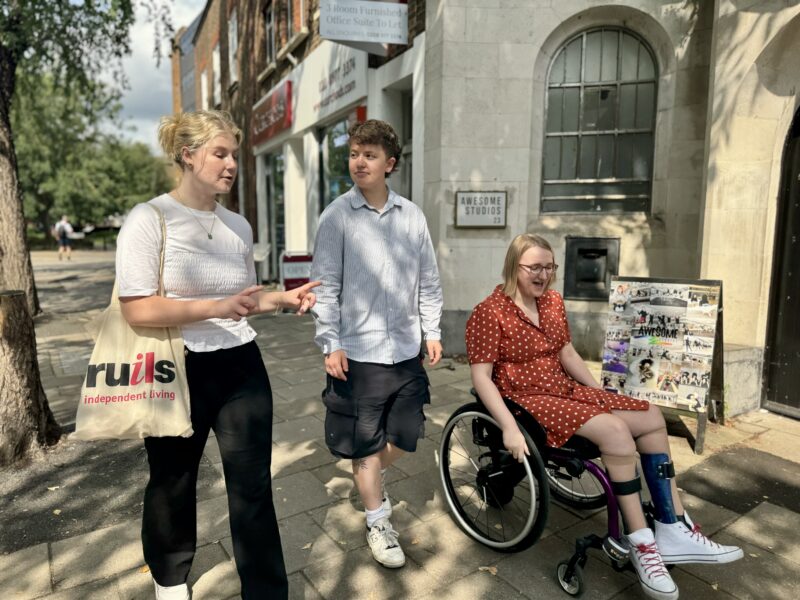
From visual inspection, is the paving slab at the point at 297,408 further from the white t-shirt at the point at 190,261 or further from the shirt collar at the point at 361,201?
the white t-shirt at the point at 190,261

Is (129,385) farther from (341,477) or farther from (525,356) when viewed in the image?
(341,477)

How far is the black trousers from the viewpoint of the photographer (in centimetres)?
211

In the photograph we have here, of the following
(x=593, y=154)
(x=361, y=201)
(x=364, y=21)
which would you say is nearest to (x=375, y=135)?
(x=361, y=201)

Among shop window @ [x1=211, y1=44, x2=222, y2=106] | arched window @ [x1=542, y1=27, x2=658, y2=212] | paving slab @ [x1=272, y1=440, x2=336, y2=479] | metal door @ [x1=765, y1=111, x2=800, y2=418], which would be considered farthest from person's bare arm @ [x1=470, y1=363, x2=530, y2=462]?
shop window @ [x1=211, y1=44, x2=222, y2=106]

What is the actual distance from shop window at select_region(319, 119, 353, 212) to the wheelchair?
7.24 metres

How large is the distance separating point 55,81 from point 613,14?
32.2ft

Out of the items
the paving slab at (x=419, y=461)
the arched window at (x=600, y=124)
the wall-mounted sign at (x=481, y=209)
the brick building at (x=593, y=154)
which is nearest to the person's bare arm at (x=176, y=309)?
the paving slab at (x=419, y=461)

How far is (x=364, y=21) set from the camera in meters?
6.95

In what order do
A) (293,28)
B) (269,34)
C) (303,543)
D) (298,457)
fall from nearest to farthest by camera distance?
1. (303,543)
2. (298,457)
3. (293,28)
4. (269,34)

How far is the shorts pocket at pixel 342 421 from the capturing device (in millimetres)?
2672

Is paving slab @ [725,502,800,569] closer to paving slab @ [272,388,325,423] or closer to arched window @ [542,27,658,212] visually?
paving slab @ [272,388,325,423]

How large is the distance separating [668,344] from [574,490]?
1483 millimetres

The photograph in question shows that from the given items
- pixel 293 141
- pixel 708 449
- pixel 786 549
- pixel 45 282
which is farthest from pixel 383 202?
pixel 45 282

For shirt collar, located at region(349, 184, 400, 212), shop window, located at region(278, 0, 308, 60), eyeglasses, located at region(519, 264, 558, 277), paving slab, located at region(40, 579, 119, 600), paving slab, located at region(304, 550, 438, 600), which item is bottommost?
paving slab, located at region(40, 579, 119, 600)
